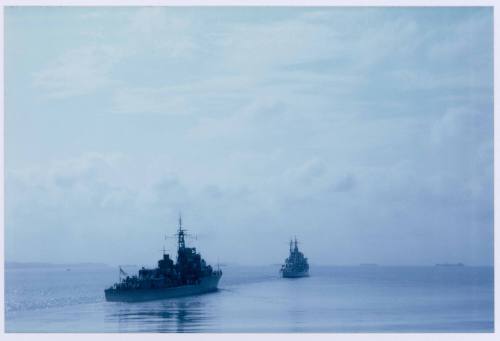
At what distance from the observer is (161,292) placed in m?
15.2

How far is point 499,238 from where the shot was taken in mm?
10508

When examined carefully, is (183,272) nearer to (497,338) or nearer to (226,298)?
(226,298)

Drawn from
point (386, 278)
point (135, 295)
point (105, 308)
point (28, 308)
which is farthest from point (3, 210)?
point (386, 278)

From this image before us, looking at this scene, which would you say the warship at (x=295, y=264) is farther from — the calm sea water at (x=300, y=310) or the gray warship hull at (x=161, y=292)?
the gray warship hull at (x=161, y=292)

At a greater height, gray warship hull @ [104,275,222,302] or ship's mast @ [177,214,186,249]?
ship's mast @ [177,214,186,249]

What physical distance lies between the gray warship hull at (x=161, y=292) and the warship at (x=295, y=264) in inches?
62.8

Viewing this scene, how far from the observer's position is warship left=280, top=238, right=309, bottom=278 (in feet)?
39.9

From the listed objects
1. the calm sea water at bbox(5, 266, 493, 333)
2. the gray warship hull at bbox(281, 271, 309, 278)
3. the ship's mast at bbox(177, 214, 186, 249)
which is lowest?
the calm sea water at bbox(5, 266, 493, 333)

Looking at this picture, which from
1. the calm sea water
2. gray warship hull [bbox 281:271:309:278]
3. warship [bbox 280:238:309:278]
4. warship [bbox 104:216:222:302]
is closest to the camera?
the calm sea water

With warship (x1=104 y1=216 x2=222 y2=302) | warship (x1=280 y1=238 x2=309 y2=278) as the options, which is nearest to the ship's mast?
warship (x1=104 y1=216 x2=222 y2=302)

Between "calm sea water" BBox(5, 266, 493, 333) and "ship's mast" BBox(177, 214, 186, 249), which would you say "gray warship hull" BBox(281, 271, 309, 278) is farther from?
"ship's mast" BBox(177, 214, 186, 249)

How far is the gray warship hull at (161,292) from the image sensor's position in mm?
14297

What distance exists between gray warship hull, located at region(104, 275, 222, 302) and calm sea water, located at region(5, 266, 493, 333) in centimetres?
33

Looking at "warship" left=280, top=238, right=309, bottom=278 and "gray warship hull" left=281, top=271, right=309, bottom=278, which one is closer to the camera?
"warship" left=280, top=238, right=309, bottom=278
